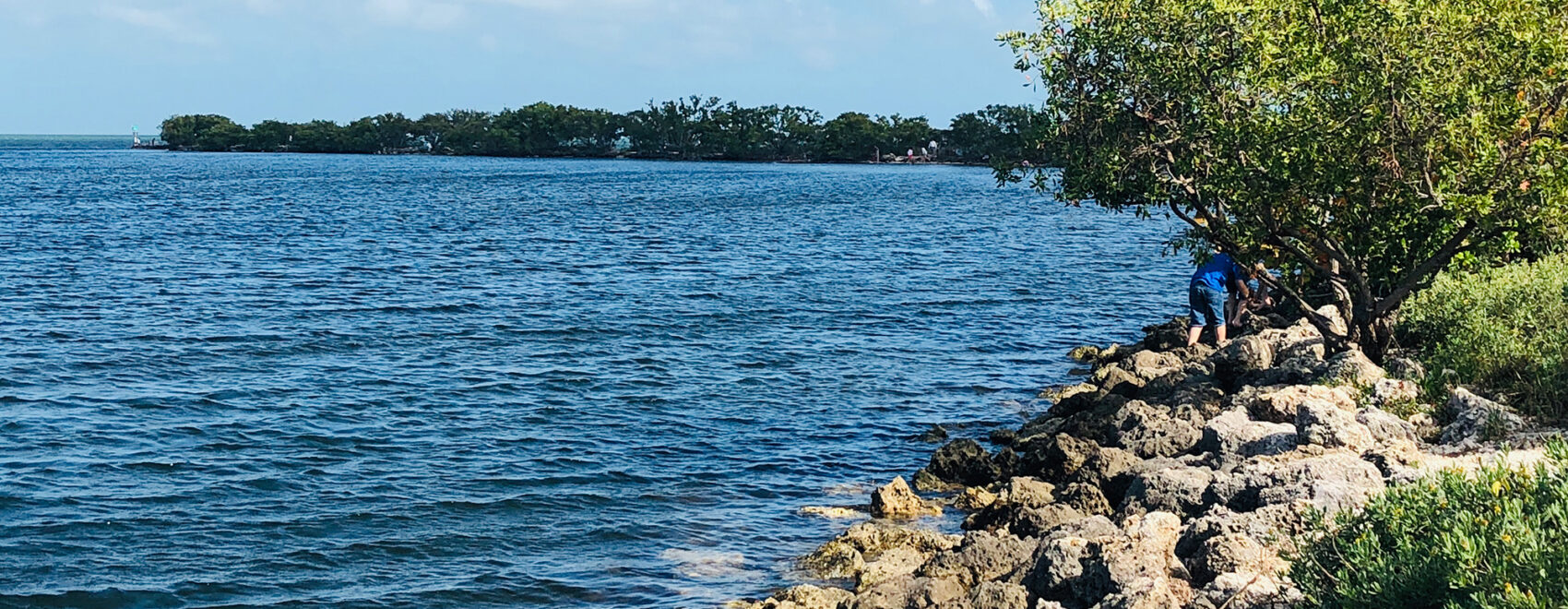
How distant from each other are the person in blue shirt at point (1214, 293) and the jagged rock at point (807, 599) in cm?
1182

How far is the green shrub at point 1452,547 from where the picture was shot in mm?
6914

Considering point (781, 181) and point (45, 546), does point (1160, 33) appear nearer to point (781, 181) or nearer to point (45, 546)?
point (45, 546)

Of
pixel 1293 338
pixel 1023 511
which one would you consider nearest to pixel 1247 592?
pixel 1023 511

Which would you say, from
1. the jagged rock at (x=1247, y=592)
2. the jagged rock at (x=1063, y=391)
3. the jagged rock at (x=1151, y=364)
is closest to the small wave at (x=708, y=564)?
the jagged rock at (x=1247, y=592)

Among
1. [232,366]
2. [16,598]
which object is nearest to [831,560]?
[16,598]

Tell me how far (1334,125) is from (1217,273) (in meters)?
7.24

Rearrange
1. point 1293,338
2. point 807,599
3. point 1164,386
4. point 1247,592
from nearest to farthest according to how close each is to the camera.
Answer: point 1247,592 → point 807,599 → point 1164,386 → point 1293,338

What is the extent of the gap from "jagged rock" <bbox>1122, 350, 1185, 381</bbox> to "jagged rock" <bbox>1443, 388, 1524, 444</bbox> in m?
8.03

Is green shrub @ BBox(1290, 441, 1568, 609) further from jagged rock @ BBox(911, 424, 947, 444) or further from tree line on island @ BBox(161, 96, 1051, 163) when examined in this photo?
tree line on island @ BBox(161, 96, 1051, 163)

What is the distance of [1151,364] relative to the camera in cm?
2258

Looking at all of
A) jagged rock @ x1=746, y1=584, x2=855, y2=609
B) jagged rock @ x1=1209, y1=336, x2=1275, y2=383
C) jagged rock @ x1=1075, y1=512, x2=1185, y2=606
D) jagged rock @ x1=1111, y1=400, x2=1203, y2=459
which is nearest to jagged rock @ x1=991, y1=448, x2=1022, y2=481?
jagged rock @ x1=1111, y1=400, x2=1203, y2=459

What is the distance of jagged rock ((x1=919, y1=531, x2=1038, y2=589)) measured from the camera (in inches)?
472

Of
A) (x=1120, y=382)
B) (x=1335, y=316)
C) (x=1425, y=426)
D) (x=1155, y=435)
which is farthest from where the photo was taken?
(x=1120, y=382)

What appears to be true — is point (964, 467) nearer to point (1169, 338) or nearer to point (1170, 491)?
point (1170, 491)
